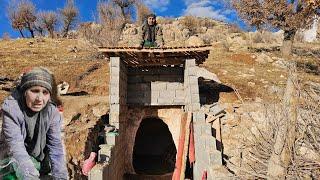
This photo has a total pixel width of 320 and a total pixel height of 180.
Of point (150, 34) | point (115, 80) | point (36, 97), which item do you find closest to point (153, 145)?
point (150, 34)

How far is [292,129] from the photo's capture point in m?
4.75

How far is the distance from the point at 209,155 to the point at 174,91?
3.40 metres

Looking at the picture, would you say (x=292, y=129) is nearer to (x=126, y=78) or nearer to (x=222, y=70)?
(x=126, y=78)

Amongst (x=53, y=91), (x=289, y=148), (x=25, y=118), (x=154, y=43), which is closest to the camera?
(x=25, y=118)

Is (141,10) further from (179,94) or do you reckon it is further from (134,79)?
(179,94)

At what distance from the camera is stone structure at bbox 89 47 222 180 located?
10529mm

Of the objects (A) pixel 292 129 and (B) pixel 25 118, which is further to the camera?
(A) pixel 292 129

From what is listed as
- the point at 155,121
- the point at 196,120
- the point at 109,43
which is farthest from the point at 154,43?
the point at 109,43

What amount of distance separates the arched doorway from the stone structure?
11.5ft

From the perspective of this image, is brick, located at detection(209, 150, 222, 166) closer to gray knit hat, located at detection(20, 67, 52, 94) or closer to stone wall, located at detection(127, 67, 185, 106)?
stone wall, located at detection(127, 67, 185, 106)

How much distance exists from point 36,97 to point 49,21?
37.0 meters

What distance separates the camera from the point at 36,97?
110 inches

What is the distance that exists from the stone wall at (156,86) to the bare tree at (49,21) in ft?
90.4

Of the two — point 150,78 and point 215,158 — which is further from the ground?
point 150,78
